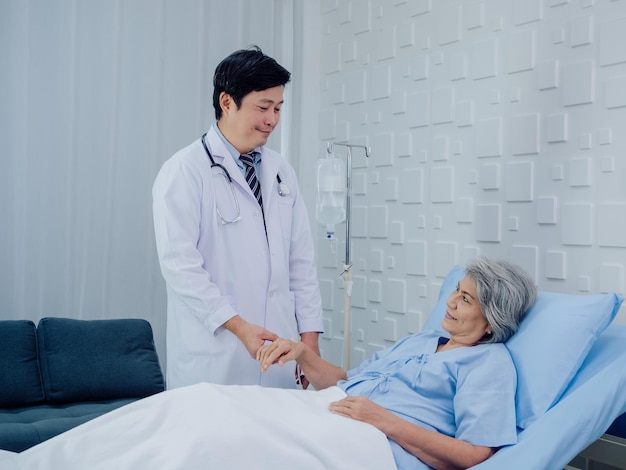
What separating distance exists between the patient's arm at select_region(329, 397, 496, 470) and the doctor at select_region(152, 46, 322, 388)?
0.45 m

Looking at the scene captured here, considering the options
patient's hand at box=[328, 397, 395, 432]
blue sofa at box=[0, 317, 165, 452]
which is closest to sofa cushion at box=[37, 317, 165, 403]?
blue sofa at box=[0, 317, 165, 452]

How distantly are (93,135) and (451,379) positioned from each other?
2.35 meters

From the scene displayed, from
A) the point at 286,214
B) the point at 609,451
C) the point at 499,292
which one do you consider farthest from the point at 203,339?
the point at 609,451

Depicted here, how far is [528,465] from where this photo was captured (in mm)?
1707

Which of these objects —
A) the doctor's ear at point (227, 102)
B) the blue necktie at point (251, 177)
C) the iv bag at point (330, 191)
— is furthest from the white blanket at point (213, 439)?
the iv bag at point (330, 191)

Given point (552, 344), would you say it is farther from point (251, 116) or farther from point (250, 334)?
point (251, 116)

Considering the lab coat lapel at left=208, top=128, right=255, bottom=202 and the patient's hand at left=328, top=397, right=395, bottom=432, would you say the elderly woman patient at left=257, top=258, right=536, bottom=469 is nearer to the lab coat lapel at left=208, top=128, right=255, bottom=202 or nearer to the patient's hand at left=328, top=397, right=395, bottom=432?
the patient's hand at left=328, top=397, right=395, bottom=432

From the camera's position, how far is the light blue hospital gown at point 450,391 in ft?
6.13

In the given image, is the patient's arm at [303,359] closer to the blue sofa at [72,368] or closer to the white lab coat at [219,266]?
the white lab coat at [219,266]

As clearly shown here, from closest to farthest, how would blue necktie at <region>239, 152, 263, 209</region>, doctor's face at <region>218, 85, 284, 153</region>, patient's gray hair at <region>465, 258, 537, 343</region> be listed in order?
patient's gray hair at <region>465, 258, 537, 343</region> → doctor's face at <region>218, 85, 284, 153</region> → blue necktie at <region>239, 152, 263, 209</region>

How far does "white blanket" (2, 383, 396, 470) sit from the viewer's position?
1.56 m

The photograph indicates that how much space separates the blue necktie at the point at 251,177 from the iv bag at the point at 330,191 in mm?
692

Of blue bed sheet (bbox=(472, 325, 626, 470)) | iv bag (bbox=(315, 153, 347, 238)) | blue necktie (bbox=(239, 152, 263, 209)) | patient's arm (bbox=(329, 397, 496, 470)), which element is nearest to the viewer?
blue bed sheet (bbox=(472, 325, 626, 470))

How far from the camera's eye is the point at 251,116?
2.36m
